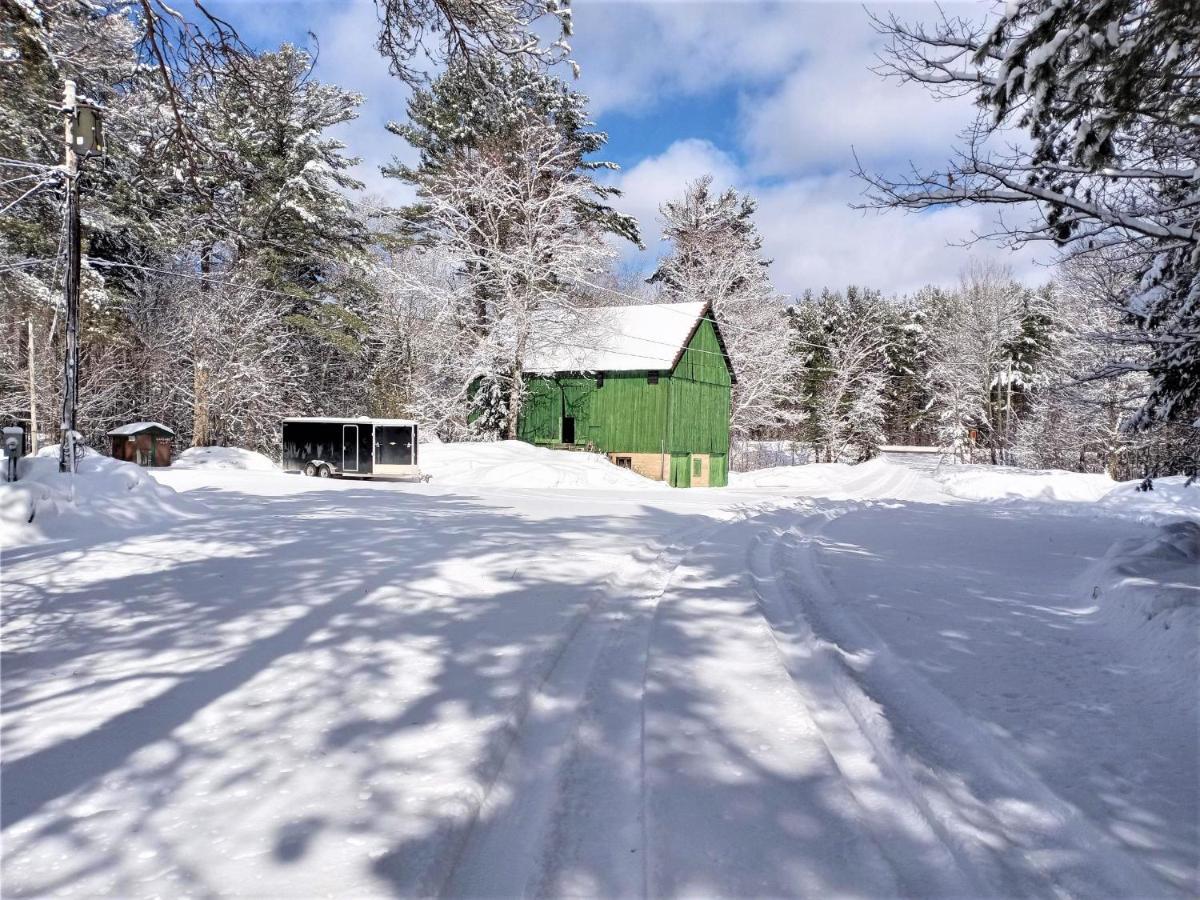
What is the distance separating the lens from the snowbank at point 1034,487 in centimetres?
2384

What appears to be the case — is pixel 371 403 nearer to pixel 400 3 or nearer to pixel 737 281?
pixel 737 281

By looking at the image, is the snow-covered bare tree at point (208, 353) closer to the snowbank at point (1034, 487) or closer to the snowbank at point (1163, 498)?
the snowbank at point (1034, 487)

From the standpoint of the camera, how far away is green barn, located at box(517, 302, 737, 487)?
27.5 meters

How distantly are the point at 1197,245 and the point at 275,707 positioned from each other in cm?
616

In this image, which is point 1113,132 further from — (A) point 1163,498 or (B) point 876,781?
(A) point 1163,498

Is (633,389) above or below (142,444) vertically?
above

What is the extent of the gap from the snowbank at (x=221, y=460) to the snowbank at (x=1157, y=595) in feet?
80.9

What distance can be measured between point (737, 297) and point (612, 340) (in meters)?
8.68

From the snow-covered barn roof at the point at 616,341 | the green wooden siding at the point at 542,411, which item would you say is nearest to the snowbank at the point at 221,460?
the green wooden siding at the point at 542,411

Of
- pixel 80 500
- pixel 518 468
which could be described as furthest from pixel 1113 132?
pixel 518 468

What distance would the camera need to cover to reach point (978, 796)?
117 inches

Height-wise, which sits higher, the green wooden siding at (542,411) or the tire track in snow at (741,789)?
the green wooden siding at (542,411)

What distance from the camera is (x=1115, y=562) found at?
7445 mm

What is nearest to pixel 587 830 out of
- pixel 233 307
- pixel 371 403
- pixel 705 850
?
pixel 705 850
